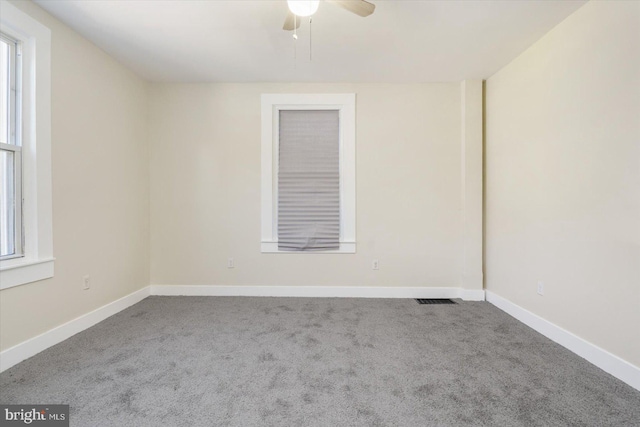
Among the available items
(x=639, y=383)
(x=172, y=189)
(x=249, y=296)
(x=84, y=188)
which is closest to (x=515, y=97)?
(x=639, y=383)

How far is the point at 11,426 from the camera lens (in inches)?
57.1

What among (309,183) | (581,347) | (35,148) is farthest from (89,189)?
(581,347)

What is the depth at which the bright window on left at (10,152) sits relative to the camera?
2.04 m

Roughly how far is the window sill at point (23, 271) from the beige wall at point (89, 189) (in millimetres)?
58

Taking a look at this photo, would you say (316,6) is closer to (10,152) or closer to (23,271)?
(10,152)

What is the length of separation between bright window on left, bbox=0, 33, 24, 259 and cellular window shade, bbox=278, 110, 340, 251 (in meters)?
2.28

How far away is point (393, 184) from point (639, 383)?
2.51 meters

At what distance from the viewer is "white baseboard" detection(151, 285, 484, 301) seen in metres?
3.46

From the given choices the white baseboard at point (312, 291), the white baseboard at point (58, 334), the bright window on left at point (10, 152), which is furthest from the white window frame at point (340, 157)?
the bright window on left at point (10, 152)

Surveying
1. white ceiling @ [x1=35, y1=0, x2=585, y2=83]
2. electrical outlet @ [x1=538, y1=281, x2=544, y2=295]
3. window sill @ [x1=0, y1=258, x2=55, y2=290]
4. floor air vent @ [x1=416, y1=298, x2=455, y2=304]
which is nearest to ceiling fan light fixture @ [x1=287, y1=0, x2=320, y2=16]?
white ceiling @ [x1=35, y1=0, x2=585, y2=83]

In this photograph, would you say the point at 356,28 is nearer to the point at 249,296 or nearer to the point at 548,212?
the point at 548,212

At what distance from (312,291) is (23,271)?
8.55 feet

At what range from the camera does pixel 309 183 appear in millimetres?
3520

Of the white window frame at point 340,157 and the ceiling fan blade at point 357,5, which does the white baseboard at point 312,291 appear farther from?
the ceiling fan blade at point 357,5
